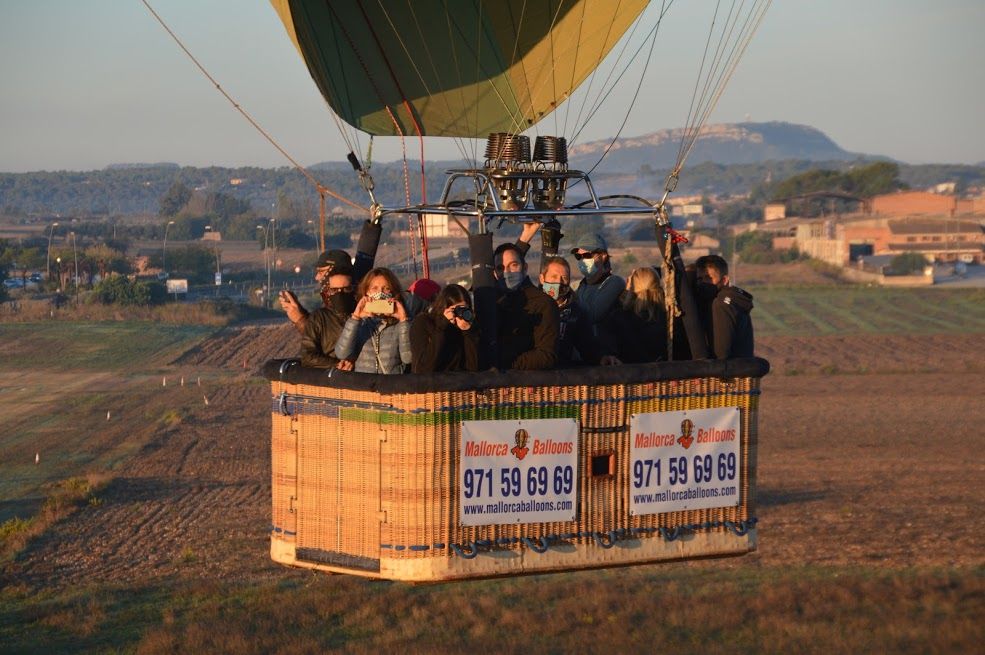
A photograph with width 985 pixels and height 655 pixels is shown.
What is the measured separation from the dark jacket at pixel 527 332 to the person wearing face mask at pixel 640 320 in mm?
790

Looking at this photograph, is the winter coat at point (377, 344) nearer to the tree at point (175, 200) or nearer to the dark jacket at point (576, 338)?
the dark jacket at point (576, 338)

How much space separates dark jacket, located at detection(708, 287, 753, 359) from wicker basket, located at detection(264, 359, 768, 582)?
18cm

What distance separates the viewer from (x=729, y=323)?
28.2 ft

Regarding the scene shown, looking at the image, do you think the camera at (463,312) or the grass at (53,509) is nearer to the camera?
the camera at (463,312)

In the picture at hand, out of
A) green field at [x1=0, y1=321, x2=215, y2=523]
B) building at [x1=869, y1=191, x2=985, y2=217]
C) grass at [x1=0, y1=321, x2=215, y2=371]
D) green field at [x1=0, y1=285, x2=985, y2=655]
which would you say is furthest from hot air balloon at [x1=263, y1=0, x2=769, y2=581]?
building at [x1=869, y1=191, x2=985, y2=217]

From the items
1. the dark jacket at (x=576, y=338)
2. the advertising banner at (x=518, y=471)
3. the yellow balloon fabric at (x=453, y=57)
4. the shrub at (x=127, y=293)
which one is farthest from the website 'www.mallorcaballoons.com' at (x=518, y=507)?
the shrub at (x=127, y=293)

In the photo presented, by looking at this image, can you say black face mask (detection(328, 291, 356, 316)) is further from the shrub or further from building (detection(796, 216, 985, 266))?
building (detection(796, 216, 985, 266))

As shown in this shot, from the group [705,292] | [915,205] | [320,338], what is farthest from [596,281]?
[915,205]

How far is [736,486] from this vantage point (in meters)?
8.66

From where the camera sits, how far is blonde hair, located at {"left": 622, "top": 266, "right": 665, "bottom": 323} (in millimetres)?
8711

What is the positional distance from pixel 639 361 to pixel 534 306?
99 cm

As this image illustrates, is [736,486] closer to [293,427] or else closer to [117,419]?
[293,427]

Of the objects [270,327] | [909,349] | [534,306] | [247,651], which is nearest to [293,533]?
[534,306]

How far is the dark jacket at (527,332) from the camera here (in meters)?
7.92
